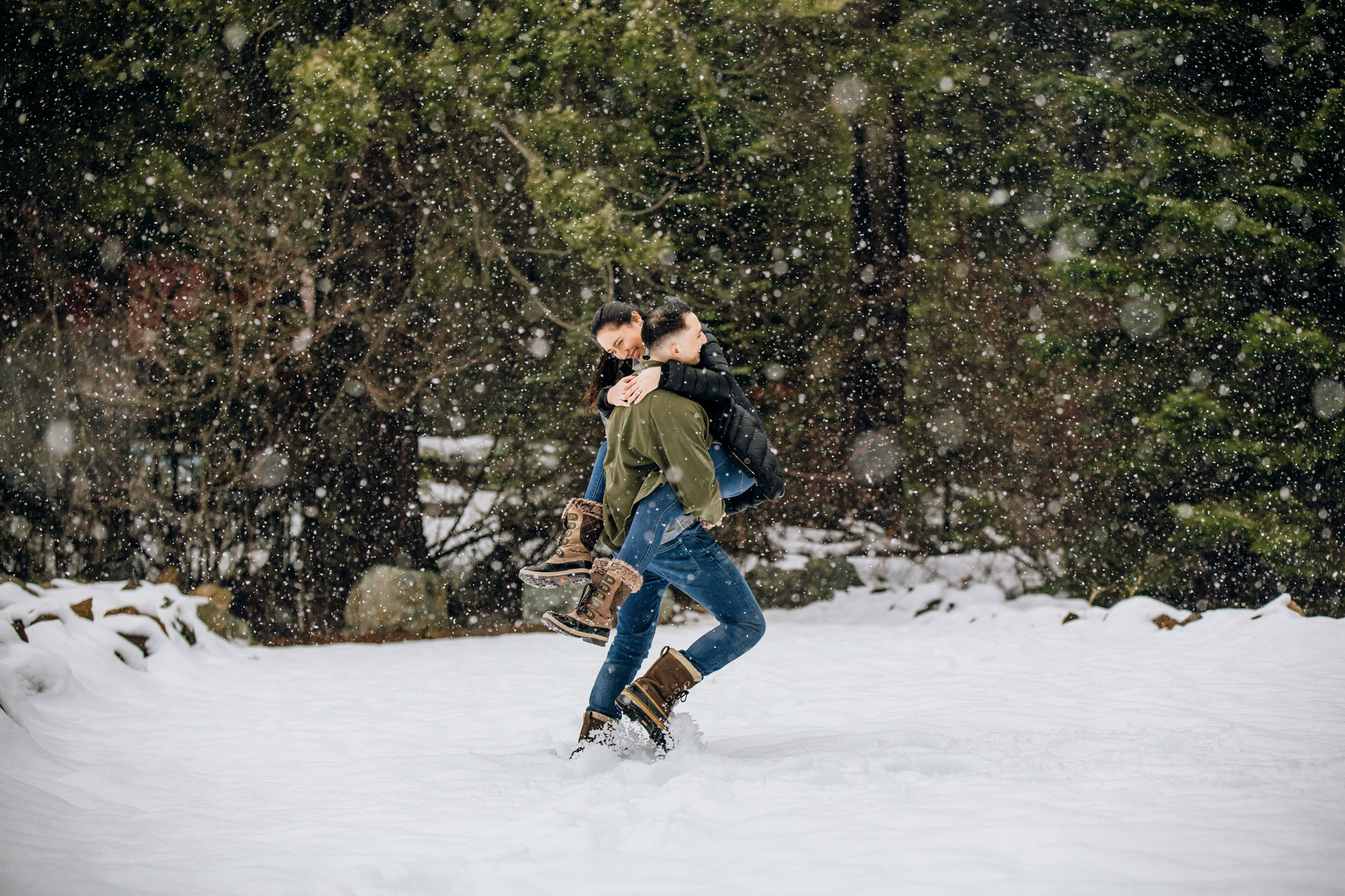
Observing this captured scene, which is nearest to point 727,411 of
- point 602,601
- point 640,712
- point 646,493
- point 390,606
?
point 646,493

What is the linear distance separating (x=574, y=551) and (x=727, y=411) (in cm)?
68

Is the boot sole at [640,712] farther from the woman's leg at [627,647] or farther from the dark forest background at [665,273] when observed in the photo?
the dark forest background at [665,273]

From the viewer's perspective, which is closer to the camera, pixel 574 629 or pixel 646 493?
pixel 574 629

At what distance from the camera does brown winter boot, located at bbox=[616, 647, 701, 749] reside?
2.94 m

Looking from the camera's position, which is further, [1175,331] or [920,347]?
[920,347]

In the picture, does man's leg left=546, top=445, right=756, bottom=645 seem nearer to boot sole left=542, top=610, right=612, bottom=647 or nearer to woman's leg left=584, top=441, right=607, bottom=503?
boot sole left=542, top=610, right=612, bottom=647

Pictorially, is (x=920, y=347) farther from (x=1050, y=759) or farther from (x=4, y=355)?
(x=4, y=355)

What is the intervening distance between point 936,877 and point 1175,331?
809 centimetres

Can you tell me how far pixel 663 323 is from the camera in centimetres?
298

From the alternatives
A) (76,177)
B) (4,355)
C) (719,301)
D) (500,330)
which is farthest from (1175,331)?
(4,355)

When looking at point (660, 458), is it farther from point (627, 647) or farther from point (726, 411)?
point (627, 647)

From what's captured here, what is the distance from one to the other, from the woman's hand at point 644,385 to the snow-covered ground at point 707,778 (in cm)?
114

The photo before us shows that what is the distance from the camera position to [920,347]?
29.8ft

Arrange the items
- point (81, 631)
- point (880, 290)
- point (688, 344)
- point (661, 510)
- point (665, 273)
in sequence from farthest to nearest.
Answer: point (880, 290), point (665, 273), point (81, 631), point (688, 344), point (661, 510)
